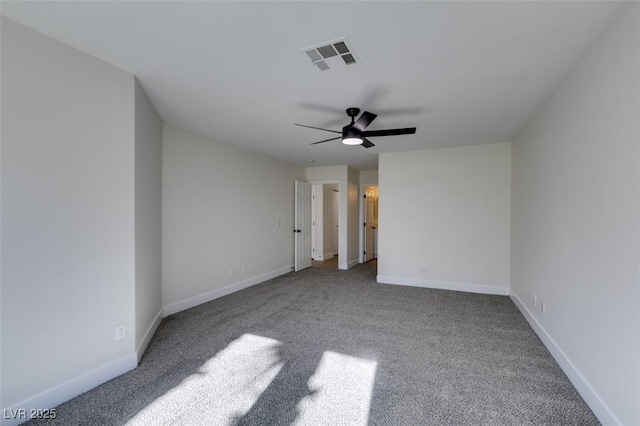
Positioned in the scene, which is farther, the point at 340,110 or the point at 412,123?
the point at 412,123

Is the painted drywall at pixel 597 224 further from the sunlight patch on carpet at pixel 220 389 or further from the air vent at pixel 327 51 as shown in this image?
the sunlight patch on carpet at pixel 220 389

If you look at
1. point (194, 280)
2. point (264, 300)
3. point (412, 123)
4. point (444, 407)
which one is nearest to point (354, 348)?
point (444, 407)

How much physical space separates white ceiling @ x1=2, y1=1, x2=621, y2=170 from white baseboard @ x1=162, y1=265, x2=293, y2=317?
7.87ft

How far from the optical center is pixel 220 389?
205 centimetres

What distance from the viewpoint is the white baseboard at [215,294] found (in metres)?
3.56

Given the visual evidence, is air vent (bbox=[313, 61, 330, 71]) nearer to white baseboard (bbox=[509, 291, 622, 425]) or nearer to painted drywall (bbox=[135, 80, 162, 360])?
painted drywall (bbox=[135, 80, 162, 360])

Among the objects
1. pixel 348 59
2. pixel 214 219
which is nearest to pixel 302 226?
pixel 214 219

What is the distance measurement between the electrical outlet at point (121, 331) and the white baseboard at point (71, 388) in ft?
0.55

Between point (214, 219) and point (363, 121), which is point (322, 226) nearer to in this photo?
point (214, 219)

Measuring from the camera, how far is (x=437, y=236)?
15.9 ft

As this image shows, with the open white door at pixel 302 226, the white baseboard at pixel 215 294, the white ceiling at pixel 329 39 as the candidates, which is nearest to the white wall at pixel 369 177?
the open white door at pixel 302 226

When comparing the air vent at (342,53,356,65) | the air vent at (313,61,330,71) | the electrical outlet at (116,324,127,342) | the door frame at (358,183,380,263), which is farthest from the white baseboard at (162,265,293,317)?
the air vent at (342,53,356,65)

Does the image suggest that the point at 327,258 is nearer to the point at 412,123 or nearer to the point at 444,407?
the point at 412,123

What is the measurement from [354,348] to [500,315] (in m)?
2.14
